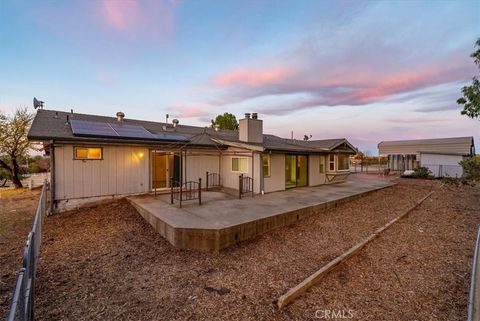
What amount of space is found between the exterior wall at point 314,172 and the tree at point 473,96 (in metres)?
6.91

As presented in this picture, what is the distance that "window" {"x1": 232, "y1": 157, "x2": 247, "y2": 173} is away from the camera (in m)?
10.7

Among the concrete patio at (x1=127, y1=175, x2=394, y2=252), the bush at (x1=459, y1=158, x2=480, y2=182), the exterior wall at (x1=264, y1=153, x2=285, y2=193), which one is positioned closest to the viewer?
the concrete patio at (x1=127, y1=175, x2=394, y2=252)

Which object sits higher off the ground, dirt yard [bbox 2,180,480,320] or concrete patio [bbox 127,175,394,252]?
concrete patio [bbox 127,175,394,252]

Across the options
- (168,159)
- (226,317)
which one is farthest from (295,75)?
(226,317)

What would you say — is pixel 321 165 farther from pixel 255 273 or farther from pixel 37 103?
pixel 37 103

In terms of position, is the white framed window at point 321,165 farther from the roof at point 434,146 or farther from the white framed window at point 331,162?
the roof at point 434,146

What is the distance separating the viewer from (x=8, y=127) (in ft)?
48.2

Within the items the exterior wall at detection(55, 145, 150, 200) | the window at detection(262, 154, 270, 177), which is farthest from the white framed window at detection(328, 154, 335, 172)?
the exterior wall at detection(55, 145, 150, 200)

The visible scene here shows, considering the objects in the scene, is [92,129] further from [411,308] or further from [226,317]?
[411,308]

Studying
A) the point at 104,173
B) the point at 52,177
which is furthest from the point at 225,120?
the point at 52,177

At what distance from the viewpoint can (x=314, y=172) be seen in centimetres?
1335

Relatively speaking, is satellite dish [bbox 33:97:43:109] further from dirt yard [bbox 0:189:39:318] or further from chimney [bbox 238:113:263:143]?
chimney [bbox 238:113:263:143]

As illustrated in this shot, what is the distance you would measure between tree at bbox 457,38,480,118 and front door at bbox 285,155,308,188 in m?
7.01

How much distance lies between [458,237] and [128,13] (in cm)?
1369
